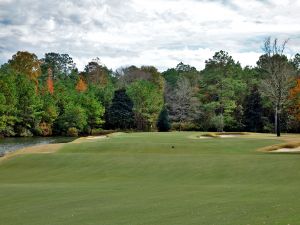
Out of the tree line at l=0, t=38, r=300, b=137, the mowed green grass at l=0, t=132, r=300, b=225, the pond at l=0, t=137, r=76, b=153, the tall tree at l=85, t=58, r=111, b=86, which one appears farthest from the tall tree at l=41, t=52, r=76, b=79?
the mowed green grass at l=0, t=132, r=300, b=225

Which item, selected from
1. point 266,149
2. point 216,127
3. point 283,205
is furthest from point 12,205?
point 216,127

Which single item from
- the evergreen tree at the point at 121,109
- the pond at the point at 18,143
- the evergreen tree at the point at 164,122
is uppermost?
the evergreen tree at the point at 121,109

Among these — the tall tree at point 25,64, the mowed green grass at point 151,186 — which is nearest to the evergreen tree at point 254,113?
the mowed green grass at point 151,186

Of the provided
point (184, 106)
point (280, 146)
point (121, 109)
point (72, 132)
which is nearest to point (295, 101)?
point (184, 106)

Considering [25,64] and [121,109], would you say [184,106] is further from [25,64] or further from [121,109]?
[25,64]

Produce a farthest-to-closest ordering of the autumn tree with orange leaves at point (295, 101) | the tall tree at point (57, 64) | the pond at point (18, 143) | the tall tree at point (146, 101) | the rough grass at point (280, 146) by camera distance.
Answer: the tall tree at point (57, 64) → the tall tree at point (146, 101) → the autumn tree with orange leaves at point (295, 101) → the pond at point (18, 143) → the rough grass at point (280, 146)

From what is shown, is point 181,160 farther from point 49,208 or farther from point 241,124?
point 241,124

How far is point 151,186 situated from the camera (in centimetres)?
2362

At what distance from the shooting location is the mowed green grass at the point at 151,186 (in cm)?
1448

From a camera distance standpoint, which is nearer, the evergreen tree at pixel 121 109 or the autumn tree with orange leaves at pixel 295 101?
the autumn tree with orange leaves at pixel 295 101

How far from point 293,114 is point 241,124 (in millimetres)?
10263

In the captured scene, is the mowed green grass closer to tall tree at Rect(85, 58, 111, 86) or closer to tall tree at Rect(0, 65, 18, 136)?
tall tree at Rect(0, 65, 18, 136)

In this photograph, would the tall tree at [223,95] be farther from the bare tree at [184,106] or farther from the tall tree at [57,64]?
the tall tree at [57,64]

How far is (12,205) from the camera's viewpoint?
61.0ft
